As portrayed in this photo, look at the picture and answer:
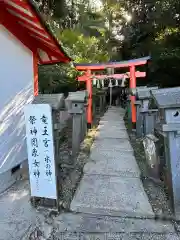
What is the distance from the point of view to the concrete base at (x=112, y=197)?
3734 mm

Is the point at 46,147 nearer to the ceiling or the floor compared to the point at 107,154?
nearer to the ceiling

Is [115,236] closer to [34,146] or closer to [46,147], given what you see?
[46,147]

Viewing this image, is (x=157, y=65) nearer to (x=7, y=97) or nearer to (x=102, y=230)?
(x=7, y=97)

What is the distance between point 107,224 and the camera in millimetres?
3436

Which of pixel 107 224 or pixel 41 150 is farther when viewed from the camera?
pixel 41 150

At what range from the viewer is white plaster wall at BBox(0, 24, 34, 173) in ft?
14.8

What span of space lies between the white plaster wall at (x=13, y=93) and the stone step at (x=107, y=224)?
1.74 metres

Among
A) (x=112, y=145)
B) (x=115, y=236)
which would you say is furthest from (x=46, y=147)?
(x=112, y=145)

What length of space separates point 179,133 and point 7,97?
314 cm

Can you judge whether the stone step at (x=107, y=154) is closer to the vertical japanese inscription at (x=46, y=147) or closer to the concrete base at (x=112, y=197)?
the concrete base at (x=112, y=197)

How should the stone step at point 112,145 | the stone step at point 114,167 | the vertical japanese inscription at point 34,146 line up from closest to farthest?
the vertical japanese inscription at point 34,146 → the stone step at point 114,167 → the stone step at point 112,145

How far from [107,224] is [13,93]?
3.02 metres

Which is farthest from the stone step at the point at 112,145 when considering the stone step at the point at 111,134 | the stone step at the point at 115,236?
the stone step at the point at 115,236

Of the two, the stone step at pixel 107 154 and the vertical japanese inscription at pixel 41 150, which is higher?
the vertical japanese inscription at pixel 41 150
